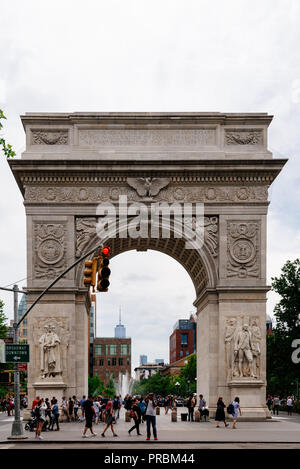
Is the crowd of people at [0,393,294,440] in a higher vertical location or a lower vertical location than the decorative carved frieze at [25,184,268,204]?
lower

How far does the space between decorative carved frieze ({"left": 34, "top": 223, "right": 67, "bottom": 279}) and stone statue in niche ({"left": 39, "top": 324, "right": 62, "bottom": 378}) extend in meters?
3.37

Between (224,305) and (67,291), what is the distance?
8.57m

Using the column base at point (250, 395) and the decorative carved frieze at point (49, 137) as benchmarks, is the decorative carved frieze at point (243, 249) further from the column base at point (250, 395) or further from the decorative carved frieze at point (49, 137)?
the decorative carved frieze at point (49, 137)

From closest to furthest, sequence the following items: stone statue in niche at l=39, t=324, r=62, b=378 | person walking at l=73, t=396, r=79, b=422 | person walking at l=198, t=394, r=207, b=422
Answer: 1. person walking at l=73, t=396, r=79, b=422
2. stone statue in niche at l=39, t=324, r=62, b=378
3. person walking at l=198, t=394, r=207, b=422

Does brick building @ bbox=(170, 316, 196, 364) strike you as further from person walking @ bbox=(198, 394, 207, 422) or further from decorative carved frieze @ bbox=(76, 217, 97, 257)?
decorative carved frieze @ bbox=(76, 217, 97, 257)

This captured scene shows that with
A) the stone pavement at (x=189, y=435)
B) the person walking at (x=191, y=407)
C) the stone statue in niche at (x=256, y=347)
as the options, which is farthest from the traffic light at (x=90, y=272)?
the person walking at (x=191, y=407)

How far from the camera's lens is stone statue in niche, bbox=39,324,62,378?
4003cm

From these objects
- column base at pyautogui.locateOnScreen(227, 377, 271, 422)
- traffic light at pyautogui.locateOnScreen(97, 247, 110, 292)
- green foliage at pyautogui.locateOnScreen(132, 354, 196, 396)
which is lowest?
green foliage at pyautogui.locateOnScreen(132, 354, 196, 396)

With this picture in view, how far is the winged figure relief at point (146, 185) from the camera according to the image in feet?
138

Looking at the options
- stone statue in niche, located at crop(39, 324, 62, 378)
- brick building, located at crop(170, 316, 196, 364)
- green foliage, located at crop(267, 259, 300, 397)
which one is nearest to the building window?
brick building, located at crop(170, 316, 196, 364)

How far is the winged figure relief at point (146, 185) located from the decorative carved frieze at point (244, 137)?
169 inches
